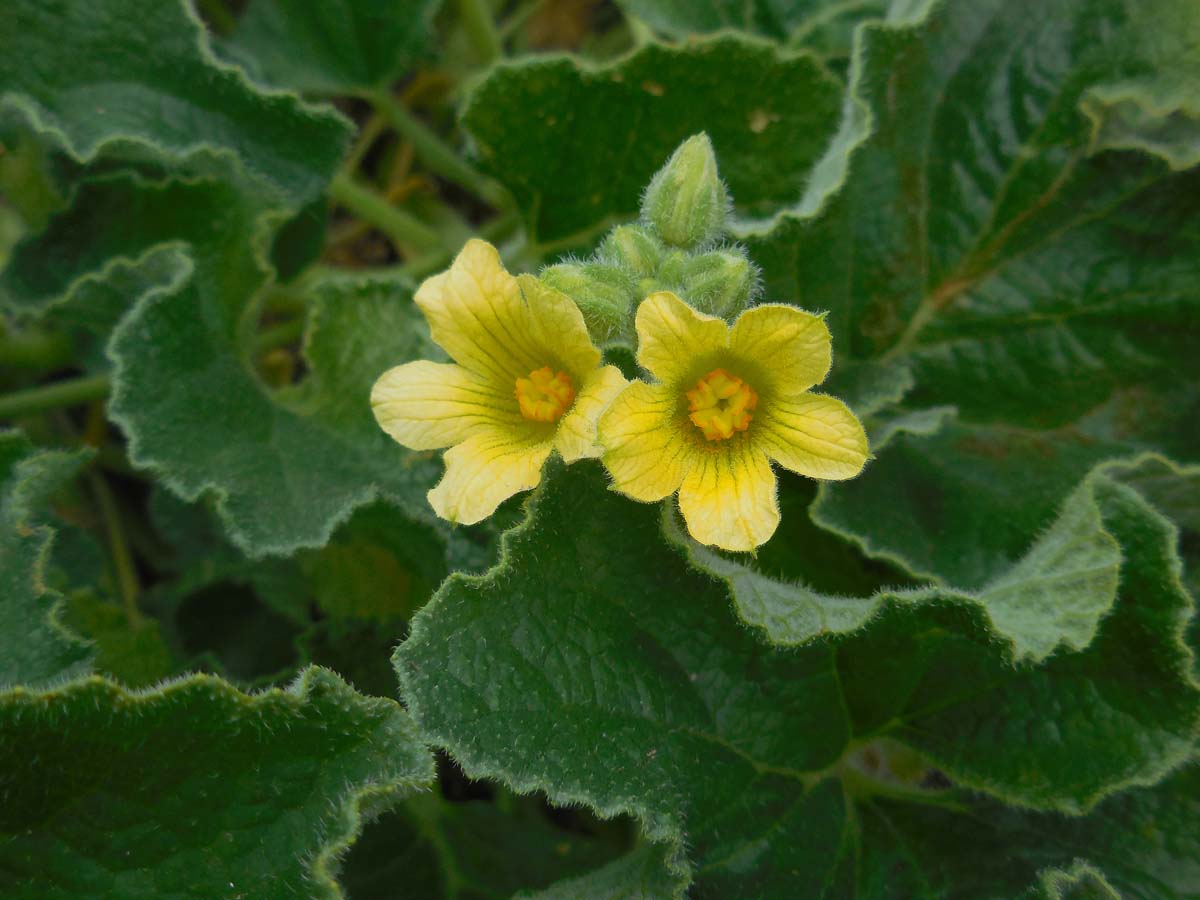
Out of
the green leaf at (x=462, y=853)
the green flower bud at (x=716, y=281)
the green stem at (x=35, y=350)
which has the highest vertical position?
the green flower bud at (x=716, y=281)

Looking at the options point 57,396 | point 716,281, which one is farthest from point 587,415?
point 57,396

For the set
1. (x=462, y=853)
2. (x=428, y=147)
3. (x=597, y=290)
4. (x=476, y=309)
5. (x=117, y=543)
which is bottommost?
(x=117, y=543)

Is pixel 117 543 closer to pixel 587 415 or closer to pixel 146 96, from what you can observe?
pixel 146 96

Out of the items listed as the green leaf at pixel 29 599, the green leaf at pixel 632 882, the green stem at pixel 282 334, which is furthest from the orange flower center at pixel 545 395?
the green stem at pixel 282 334

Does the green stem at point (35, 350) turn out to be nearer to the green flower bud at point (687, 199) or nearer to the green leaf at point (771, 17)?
the green leaf at point (771, 17)

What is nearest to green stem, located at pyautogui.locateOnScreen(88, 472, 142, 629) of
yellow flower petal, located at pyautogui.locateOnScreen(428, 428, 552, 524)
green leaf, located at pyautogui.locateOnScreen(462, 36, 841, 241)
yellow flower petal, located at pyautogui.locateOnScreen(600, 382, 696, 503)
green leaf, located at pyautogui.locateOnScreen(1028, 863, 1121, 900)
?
green leaf, located at pyautogui.locateOnScreen(462, 36, 841, 241)

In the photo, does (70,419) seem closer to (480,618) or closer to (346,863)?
(346,863)
